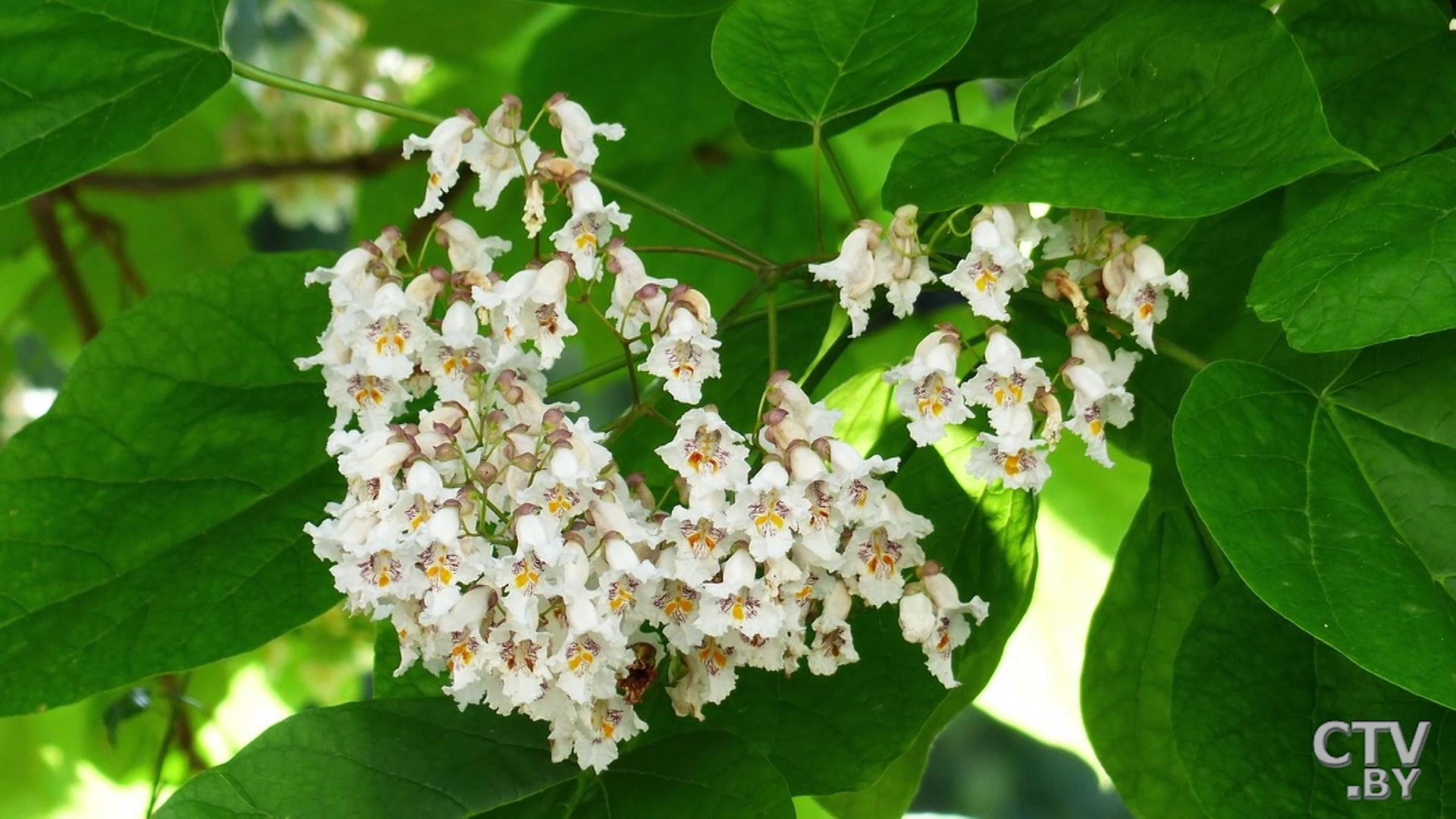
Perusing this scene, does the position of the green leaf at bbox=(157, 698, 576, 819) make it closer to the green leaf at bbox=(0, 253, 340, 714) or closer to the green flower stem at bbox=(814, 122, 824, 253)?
the green leaf at bbox=(0, 253, 340, 714)

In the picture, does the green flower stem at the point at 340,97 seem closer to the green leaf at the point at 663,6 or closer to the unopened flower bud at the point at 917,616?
the green leaf at the point at 663,6

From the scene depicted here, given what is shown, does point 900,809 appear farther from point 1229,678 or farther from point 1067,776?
point 1067,776

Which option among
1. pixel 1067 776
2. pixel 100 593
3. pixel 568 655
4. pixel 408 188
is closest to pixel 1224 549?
pixel 568 655

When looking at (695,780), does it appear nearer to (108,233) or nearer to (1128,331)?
(1128,331)

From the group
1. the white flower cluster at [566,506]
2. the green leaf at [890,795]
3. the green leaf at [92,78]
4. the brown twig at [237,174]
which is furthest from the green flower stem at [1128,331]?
the brown twig at [237,174]

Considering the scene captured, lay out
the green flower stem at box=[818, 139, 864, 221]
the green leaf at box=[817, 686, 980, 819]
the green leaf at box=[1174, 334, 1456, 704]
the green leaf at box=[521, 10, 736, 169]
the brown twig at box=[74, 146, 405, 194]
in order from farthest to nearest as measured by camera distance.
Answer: the brown twig at box=[74, 146, 405, 194]
the green leaf at box=[521, 10, 736, 169]
the green leaf at box=[817, 686, 980, 819]
the green flower stem at box=[818, 139, 864, 221]
the green leaf at box=[1174, 334, 1456, 704]

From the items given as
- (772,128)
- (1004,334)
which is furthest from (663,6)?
(1004,334)

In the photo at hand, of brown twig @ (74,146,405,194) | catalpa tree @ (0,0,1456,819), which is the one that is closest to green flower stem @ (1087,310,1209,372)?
catalpa tree @ (0,0,1456,819)
